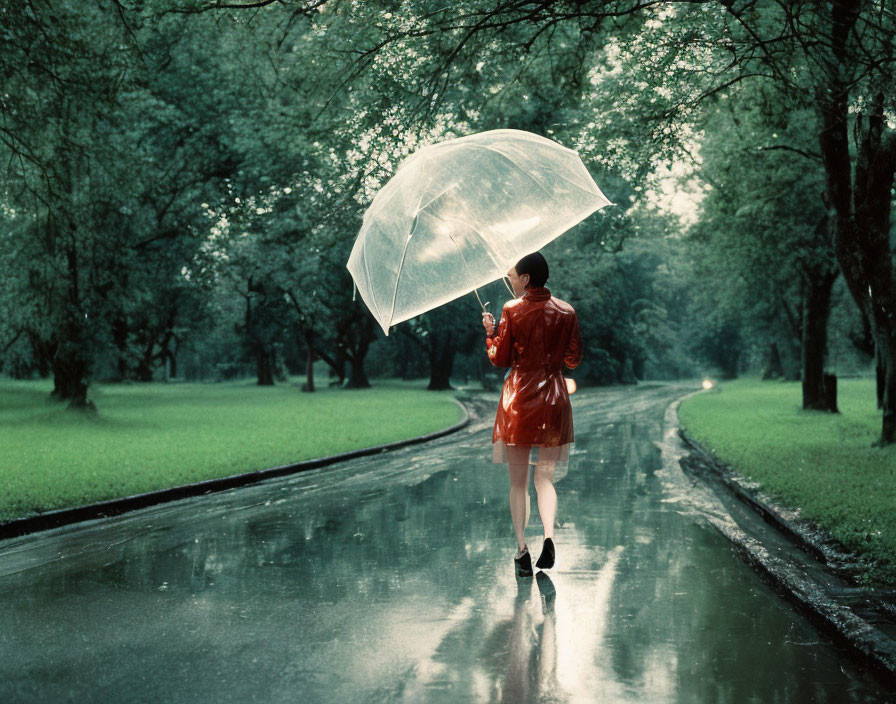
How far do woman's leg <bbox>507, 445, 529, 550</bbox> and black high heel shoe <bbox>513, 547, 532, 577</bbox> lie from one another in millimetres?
85

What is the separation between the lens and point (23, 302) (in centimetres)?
1959

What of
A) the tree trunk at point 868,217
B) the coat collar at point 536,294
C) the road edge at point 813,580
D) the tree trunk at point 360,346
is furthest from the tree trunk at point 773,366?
the coat collar at point 536,294

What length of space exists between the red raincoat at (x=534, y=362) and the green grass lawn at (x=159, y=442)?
5152 millimetres

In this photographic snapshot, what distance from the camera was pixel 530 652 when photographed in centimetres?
426

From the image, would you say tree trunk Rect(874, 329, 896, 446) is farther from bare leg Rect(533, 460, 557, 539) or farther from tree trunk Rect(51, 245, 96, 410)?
tree trunk Rect(51, 245, 96, 410)

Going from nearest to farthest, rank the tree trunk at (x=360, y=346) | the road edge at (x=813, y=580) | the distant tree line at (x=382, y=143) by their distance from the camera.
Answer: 1. the road edge at (x=813, y=580)
2. the distant tree line at (x=382, y=143)
3. the tree trunk at (x=360, y=346)

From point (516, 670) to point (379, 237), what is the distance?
3.31m

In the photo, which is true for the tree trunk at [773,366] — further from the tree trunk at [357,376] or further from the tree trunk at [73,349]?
the tree trunk at [73,349]

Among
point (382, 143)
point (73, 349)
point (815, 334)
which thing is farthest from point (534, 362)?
point (815, 334)

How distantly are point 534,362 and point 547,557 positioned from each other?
56.2 inches

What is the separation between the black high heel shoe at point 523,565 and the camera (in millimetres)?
5789

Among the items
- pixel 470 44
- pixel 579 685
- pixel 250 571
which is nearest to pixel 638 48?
pixel 470 44

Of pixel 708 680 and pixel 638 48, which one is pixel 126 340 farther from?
pixel 708 680

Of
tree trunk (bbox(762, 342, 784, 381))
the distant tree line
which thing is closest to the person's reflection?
the distant tree line
